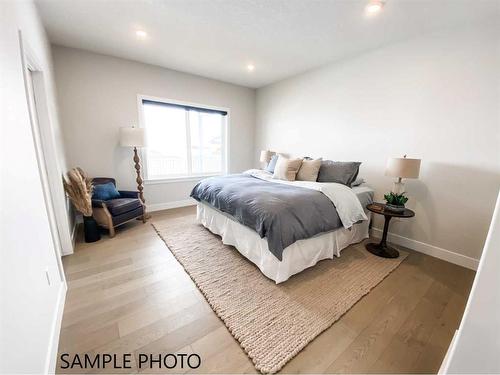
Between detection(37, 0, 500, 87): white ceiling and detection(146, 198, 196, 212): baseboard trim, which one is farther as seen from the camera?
detection(146, 198, 196, 212): baseboard trim

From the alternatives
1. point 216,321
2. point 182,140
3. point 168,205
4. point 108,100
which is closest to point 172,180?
point 168,205

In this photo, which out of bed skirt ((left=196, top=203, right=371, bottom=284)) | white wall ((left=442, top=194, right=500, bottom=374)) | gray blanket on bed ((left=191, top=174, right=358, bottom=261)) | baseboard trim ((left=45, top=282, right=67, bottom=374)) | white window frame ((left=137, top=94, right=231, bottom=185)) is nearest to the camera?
white wall ((left=442, top=194, right=500, bottom=374))

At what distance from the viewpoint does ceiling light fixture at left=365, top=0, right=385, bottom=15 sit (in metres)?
1.90

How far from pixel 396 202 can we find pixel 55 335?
127 inches

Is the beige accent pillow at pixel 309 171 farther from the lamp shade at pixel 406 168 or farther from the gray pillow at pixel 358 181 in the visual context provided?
the lamp shade at pixel 406 168

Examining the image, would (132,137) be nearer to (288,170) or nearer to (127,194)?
(127,194)

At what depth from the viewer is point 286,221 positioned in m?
1.85

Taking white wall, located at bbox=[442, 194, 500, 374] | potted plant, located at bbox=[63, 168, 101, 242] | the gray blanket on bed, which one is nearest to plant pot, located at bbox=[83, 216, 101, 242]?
potted plant, located at bbox=[63, 168, 101, 242]

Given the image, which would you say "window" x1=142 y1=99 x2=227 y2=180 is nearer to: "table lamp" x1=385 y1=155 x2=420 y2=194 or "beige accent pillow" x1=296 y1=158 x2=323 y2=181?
"beige accent pillow" x1=296 y1=158 x2=323 y2=181

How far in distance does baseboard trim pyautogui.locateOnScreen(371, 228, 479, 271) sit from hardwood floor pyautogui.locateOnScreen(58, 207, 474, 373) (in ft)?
0.40

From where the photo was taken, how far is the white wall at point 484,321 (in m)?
0.72

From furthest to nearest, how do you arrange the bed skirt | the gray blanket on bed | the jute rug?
the bed skirt → the gray blanket on bed → the jute rug

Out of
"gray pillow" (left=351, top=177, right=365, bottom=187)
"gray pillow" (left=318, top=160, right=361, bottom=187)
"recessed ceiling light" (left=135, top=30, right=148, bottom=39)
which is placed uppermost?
"recessed ceiling light" (left=135, top=30, right=148, bottom=39)

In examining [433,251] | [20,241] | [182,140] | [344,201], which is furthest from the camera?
[182,140]
